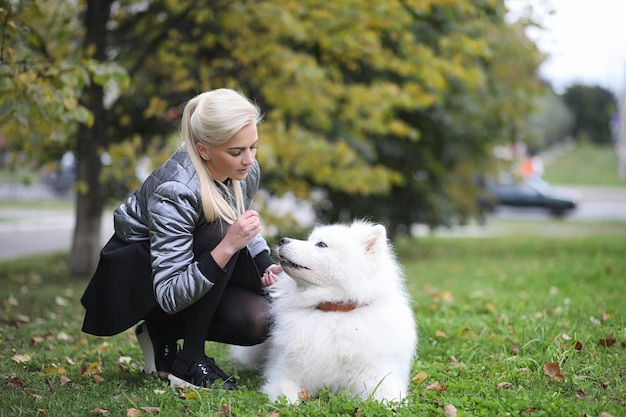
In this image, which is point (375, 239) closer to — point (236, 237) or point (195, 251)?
point (236, 237)

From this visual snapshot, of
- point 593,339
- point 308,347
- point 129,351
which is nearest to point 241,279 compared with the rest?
point 308,347

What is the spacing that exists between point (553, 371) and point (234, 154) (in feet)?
7.07

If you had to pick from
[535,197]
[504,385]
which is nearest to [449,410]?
[504,385]

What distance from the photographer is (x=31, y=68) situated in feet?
17.8

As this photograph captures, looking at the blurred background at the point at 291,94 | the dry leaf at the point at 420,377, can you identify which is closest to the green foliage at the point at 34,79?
the blurred background at the point at 291,94

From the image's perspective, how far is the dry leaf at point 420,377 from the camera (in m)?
3.83

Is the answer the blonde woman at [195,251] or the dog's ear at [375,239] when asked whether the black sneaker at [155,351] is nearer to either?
the blonde woman at [195,251]

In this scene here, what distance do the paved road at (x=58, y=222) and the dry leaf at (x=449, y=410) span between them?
10.2 m

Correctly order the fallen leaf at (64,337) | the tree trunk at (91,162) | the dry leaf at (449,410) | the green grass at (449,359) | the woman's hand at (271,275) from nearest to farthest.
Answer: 1. the dry leaf at (449,410)
2. the green grass at (449,359)
3. the woman's hand at (271,275)
4. the fallen leaf at (64,337)
5. the tree trunk at (91,162)

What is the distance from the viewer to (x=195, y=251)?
3715 millimetres

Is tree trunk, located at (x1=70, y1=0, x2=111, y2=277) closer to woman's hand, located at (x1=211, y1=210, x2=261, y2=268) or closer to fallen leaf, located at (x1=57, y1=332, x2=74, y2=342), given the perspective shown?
fallen leaf, located at (x1=57, y1=332, x2=74, y2=342)

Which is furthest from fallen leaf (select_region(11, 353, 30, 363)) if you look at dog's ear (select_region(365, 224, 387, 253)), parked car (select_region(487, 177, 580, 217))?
parked car (select_region(487, 177, 580, 217))

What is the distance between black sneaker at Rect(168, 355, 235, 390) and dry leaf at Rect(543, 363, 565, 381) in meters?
1.76

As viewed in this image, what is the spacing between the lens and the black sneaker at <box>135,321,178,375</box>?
403cm
